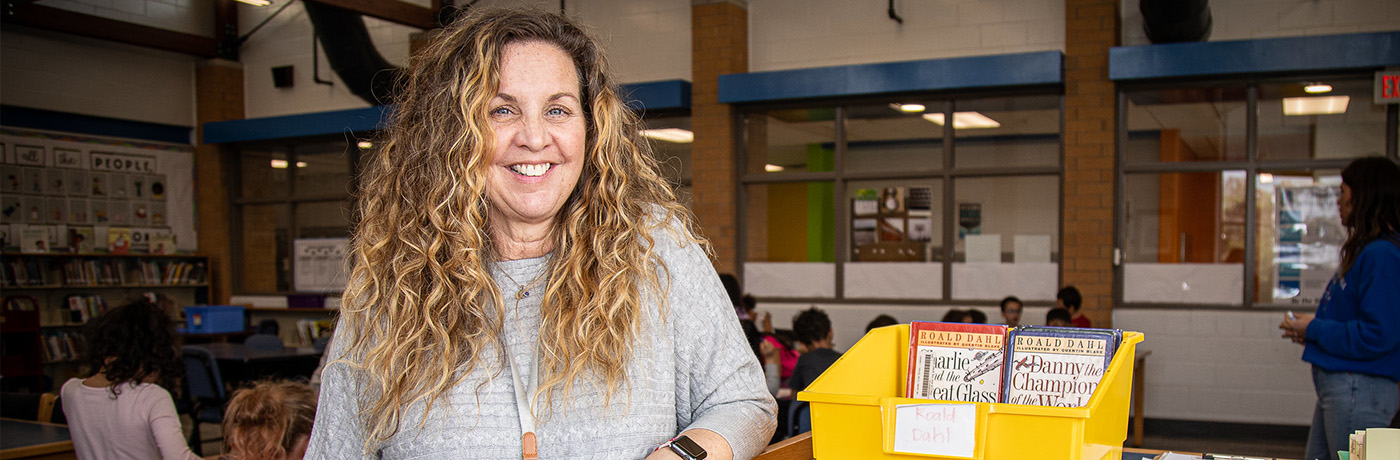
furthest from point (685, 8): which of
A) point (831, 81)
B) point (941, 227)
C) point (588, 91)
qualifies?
point (588, 91)

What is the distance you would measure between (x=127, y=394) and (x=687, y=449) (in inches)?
107

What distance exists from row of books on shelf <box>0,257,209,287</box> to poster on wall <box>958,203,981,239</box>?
7702 millimetres

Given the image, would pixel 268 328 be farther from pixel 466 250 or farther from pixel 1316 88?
pixel 1316 88

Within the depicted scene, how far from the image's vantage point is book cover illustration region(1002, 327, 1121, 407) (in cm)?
149

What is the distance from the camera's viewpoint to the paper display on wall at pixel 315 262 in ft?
32.9

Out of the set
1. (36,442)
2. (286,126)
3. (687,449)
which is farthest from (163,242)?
(687,449)

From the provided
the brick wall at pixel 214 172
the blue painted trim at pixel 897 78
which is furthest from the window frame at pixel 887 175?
the brick wall at pixel 214 172

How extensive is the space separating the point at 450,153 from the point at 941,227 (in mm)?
6461

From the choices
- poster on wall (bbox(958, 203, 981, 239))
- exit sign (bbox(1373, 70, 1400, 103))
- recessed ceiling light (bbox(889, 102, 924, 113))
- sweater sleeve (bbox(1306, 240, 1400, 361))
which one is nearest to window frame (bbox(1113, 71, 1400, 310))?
exit sign (bbox(1373, 70, 1400, 103))

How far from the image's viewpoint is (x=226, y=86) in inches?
410

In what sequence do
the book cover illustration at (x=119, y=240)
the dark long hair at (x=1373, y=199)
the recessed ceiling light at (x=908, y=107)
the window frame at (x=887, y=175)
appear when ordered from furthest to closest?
the book cover illustration at (x=119, y=240) < the recessed ceiling light at (x=908, y=107) < the window frame at (x=887, y=175) < the dark long hair at (x=1373, y=199)

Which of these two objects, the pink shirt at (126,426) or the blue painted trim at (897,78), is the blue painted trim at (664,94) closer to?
the blue painted trim at (897,78)

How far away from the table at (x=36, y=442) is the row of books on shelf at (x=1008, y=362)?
3.05 m

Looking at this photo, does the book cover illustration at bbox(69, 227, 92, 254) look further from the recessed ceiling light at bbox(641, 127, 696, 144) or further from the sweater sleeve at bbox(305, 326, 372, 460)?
the sweater sleeve at bbox(305, 326, 372, 460)
